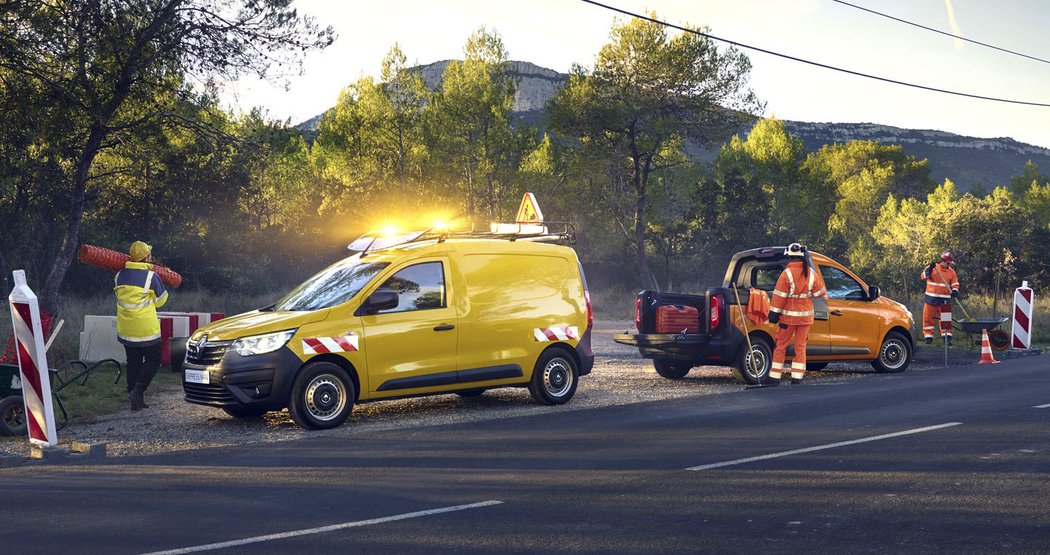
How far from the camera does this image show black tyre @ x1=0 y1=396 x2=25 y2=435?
9977 mm

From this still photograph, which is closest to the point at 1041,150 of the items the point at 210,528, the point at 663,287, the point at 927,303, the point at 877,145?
the point at 877,145

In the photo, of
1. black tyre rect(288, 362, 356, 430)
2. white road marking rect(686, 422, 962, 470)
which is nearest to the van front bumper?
black tyre rect(288, 362, 356, 430)

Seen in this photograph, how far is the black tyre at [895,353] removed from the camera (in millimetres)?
16000

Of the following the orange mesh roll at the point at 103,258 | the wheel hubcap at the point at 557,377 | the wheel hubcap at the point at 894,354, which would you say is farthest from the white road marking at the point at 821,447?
the orange mesh roll at the point at 103,258

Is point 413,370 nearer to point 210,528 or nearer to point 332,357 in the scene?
point 332,357

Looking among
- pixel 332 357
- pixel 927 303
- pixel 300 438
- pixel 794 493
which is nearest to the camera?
pixel 794 493

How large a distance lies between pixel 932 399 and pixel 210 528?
8902 millimetres

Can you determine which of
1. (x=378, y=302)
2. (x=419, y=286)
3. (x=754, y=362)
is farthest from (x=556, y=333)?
(x=754, y=362)

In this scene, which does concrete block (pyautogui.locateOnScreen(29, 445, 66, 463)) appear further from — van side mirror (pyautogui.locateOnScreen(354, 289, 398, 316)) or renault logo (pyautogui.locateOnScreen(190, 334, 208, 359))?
van side mirror (pyautogui.locateOnScreen(354, 289, 398, 316))

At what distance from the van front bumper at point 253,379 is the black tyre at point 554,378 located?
309cm

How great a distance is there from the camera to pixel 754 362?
47.1 feet

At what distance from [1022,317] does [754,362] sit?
8.90 meters

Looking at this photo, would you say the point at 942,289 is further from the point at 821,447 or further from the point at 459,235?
the point at 821,447

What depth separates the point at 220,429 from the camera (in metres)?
10.6
